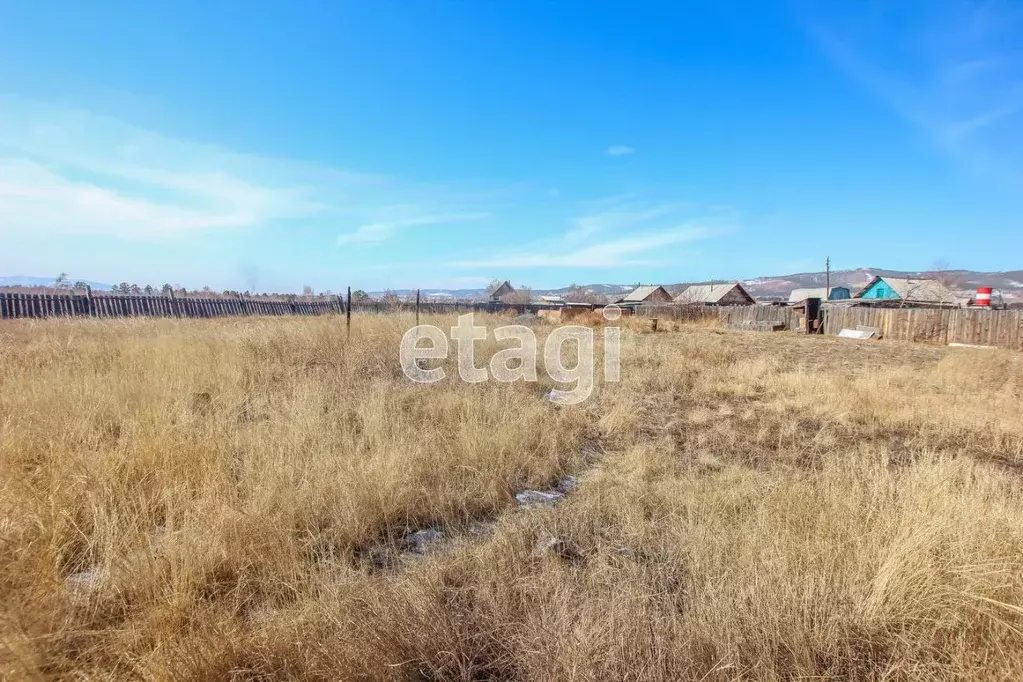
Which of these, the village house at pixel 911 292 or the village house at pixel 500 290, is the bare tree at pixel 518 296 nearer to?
the village house at pixel 500 290

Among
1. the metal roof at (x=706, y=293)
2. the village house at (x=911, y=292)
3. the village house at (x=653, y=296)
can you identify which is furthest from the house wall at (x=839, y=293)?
the village house at (x=653, y=296)

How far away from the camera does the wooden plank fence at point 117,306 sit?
14.2m

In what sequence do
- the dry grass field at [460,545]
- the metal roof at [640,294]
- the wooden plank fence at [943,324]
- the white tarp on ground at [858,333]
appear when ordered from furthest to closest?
the metal roof at [640,294], the white tarp on ground at [858,333], the wooden plank fence at [943,324], the dry grass field at [460,545]

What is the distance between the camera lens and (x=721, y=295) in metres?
57.3

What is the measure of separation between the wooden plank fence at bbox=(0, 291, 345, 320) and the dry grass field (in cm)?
1154

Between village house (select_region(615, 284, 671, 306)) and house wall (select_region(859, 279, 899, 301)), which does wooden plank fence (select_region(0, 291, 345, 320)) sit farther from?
house wall (select_region(859, 279, 899, 301))

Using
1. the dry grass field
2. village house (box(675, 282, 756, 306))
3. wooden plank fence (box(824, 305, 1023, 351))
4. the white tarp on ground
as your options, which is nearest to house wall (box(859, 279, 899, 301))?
village house (box(675, 282, 756, 306))

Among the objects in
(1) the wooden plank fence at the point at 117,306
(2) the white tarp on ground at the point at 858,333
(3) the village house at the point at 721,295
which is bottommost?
(2) the white tarp on ground at the point at 858,333

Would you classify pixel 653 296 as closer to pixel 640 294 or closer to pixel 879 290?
pixel 640 294

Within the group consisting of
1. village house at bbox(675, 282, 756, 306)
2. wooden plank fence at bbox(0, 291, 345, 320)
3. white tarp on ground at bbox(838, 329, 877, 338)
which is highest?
village house at bbox(675, 282, 756, 306)

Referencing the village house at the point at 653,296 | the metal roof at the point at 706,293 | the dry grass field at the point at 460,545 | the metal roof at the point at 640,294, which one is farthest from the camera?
the metal roof at the point at 640,294

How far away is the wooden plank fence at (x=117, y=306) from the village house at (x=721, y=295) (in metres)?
48.6

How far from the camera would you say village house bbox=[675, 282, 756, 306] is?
187 feet

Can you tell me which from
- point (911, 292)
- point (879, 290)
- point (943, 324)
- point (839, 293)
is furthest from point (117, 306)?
point (839, 293)
